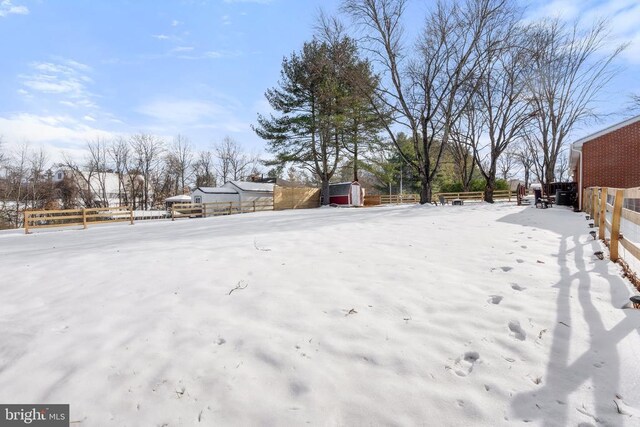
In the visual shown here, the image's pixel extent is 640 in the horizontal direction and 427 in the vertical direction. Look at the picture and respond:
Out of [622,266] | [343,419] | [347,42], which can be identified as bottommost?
[343,419]

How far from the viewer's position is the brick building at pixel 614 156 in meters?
11.3

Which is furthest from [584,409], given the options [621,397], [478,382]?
[478,382]

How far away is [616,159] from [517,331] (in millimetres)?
14150

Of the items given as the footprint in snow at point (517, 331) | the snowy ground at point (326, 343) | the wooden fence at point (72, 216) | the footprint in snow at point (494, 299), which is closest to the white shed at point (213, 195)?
the wooden fence at point (72, 216)

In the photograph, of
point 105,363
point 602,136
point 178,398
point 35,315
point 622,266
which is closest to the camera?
point 178,398

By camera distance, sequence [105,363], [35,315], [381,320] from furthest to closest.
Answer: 1. [35,315]
2. [381,320]
3. [105,363]

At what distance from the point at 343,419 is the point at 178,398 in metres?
1.02

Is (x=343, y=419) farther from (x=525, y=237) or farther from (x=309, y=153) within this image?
(x=309, y=153)

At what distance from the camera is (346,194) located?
28.8 meters

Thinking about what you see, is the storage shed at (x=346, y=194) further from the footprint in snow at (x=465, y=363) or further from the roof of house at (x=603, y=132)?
the footprint in snow at (x=465, y=363)

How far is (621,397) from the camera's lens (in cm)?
176

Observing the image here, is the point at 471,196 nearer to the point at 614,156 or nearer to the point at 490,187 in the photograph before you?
the point at 490,187

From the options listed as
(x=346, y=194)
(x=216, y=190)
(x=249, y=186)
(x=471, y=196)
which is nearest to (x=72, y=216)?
(x=216, y=190)

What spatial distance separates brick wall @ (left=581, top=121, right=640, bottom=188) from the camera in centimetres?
1128
